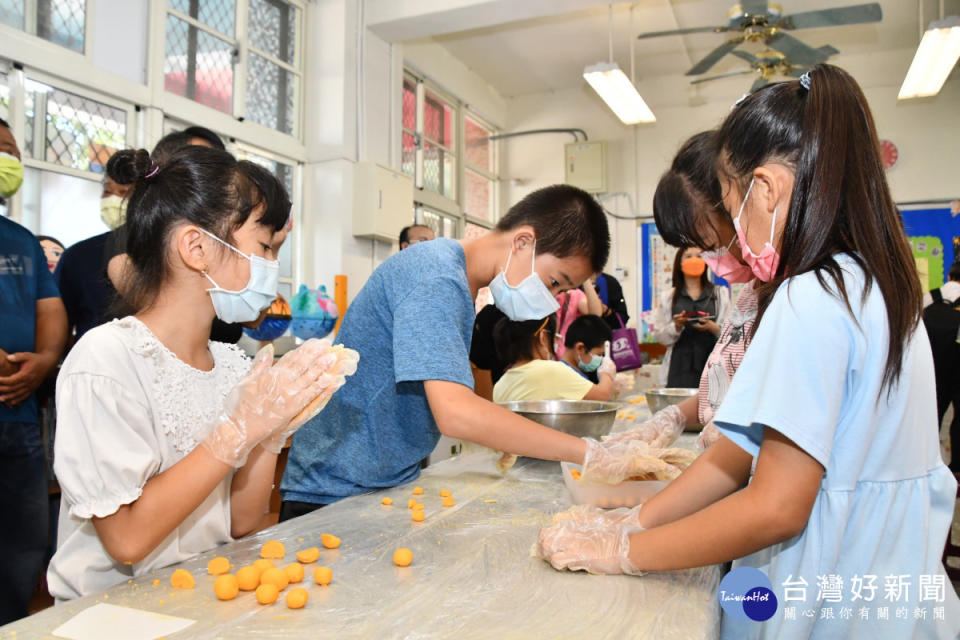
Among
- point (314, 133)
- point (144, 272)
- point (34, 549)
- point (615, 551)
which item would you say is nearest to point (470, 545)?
point (615, 551)

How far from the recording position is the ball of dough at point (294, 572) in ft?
3.12

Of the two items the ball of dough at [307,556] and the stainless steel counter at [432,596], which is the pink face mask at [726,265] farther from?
the ball of dough at [307,556]

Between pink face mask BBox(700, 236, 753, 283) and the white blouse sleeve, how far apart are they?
128 centimetres

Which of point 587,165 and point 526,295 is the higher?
point 587,165

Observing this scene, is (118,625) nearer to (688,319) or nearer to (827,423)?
(827,423)

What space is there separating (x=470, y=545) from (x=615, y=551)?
0.86 ft

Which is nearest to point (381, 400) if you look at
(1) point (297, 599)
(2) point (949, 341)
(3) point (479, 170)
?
(1) point (297, 599)

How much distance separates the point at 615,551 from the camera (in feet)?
3.29

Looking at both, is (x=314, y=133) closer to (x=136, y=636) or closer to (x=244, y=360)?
(x=244, y=360)

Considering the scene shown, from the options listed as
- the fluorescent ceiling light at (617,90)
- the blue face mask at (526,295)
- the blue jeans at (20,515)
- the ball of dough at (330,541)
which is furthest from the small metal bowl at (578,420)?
the fluorescent ceiling light at (617,90)

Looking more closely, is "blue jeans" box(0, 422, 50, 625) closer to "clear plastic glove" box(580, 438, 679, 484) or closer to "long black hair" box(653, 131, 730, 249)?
"clear plastic glove" box(580, 438, 679, 484)

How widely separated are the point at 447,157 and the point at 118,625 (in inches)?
265

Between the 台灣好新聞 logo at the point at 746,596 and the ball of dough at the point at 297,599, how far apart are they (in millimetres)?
600

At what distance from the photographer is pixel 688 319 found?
12.2 ft
